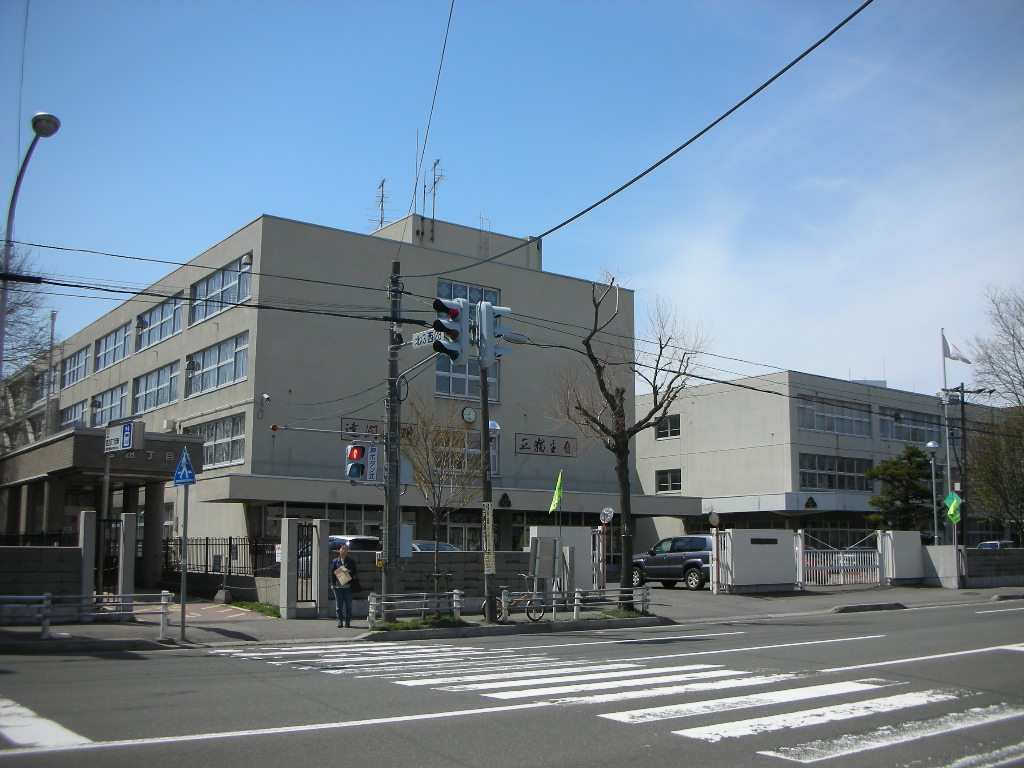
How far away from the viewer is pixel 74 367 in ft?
179

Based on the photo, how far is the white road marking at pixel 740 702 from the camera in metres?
8.89

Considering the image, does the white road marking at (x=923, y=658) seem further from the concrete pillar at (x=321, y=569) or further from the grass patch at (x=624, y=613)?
the concrete pillar at (x=321, y=569)

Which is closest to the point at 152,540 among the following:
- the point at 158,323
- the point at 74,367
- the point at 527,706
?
the point at 158,323

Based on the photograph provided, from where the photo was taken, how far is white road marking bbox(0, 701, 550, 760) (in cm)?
725

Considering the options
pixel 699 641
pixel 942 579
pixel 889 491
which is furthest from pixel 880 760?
pixel 889 491

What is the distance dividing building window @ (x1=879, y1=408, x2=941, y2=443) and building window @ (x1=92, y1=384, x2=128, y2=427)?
42.6 meters

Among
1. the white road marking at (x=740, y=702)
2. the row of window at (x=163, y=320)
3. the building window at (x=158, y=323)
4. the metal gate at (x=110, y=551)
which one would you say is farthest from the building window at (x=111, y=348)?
the white road marking at (x=740, y=702)

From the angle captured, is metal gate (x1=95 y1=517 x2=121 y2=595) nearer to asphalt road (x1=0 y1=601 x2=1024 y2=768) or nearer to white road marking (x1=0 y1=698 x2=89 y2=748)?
asphalt road (x1=0 y1=601 x2=1024 y2=768)

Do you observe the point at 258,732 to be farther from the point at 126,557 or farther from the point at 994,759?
the point at 126,557

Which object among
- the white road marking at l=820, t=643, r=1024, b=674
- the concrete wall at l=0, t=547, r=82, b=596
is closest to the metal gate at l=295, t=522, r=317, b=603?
the concrete wall at l=0, t=547, r=82, b=596

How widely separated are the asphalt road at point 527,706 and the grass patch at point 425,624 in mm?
2445

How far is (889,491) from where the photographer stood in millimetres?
43312

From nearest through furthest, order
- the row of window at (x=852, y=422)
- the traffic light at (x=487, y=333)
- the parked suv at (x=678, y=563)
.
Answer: the traffic light at (x=487, y=333), the parked suv at (x=678, y=563), the row of window at (x=852, y=422)

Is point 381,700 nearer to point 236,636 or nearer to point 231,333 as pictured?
point 236,636
